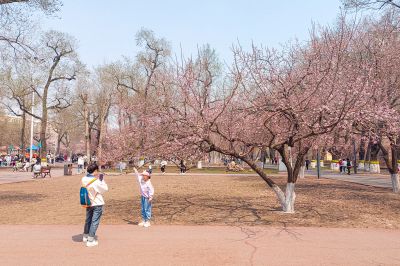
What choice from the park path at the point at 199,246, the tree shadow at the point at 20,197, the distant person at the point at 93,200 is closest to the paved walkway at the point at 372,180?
the park path at the point at 199,246

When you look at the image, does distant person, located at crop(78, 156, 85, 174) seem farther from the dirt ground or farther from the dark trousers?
the dark trousers

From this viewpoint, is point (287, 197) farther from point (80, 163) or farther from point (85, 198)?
point (80, 163)

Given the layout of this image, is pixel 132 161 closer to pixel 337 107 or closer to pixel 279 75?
pixel 279 75

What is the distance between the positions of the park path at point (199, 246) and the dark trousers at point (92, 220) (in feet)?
0.99

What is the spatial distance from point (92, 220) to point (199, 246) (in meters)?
2.22

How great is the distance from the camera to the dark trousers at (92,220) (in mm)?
8234

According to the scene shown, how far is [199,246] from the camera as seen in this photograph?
Answer: 8.16 meters

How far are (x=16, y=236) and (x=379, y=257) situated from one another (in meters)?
7.45


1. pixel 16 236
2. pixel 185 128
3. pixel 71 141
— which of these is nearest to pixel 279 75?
pixel 185 128

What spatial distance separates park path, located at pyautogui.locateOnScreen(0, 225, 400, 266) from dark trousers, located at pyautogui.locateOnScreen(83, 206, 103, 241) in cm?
30

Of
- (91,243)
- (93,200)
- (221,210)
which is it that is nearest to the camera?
(91,243)

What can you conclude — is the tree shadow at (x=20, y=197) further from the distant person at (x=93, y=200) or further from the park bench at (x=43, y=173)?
the park bench at (x=43, y=173)

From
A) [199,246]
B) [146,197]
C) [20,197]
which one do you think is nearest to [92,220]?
[199,246]

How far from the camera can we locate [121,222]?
11219 mm
